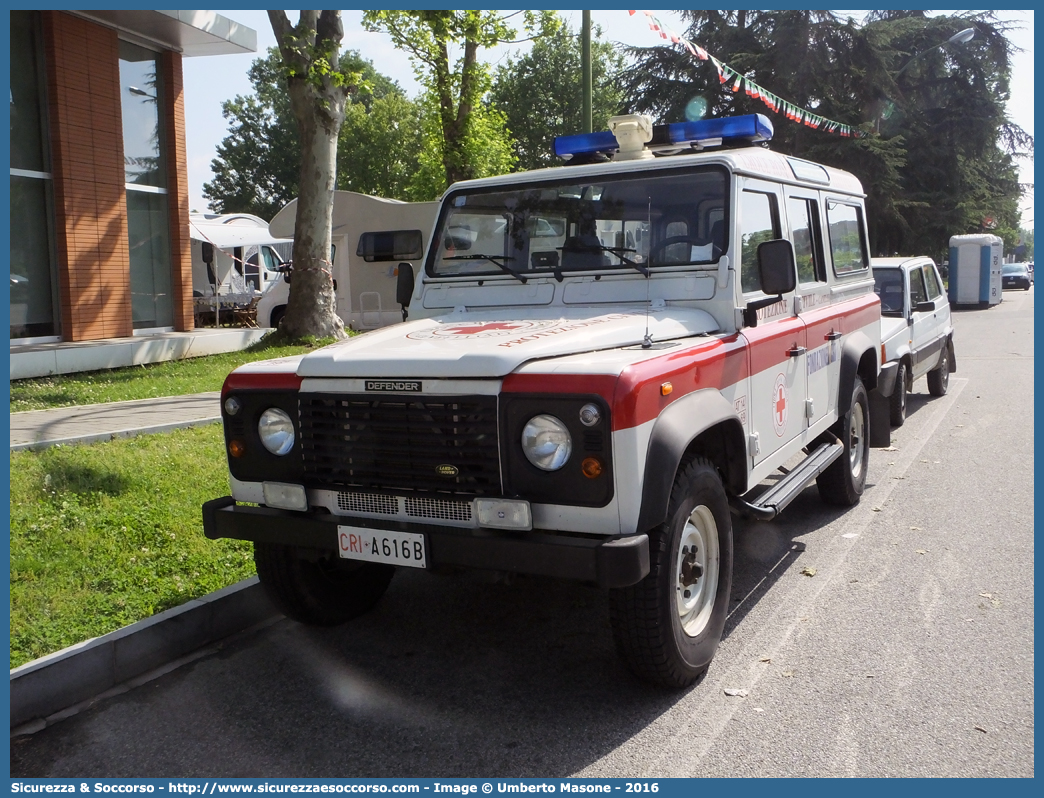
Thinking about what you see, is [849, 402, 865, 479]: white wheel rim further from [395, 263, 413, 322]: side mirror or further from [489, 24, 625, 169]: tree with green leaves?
[489, 24, 625, 169]: tree with green leaves

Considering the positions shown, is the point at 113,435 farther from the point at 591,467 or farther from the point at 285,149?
the point at 285,149

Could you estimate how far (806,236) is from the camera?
5.98 metres

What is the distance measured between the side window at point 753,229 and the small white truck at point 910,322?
4170 millimetres

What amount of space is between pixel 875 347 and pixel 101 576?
5.51m

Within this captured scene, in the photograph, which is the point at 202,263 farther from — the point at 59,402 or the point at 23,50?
A: the point at 59,402

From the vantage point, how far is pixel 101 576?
4906mm

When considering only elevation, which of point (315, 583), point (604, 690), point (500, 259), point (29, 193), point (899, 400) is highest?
point (29, 193)

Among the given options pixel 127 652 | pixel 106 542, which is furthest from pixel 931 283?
pixel 127 652

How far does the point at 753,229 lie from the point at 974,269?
31.0m

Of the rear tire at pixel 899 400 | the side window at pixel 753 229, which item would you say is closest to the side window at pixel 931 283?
the rear tire at pixel 899 400

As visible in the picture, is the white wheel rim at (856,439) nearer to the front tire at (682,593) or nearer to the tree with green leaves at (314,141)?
the front tire at (682,593)

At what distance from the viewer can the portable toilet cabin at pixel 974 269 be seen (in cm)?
3177

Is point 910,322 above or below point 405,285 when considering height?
below
